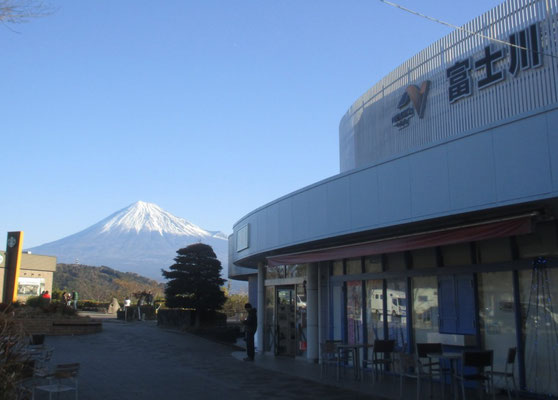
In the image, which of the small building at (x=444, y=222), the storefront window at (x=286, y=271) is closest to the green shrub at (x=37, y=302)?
the small building at (x=444, y=222)

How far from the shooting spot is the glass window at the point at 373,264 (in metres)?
13.8

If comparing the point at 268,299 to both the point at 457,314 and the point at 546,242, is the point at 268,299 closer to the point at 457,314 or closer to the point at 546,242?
the point at 457,314

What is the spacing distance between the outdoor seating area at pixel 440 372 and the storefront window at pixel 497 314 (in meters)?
0.32

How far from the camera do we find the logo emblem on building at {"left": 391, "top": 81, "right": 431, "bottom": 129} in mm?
16688

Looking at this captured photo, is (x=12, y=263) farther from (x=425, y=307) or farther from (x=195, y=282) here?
(x=425, y=307)

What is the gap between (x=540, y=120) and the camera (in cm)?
771

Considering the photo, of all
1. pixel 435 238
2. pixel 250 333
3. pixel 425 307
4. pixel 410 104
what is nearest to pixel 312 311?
pixel 250 333

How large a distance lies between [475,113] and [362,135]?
6.38 metres

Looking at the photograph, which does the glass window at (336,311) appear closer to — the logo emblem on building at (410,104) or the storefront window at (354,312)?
the storefront window at (354,312)

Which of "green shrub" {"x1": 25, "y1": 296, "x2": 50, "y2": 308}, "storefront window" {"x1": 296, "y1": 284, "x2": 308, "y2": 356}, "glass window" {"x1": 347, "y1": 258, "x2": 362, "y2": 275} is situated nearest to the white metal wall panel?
"glass window" {"x1": 347, "y1": 258, "x2": 362, "y2": 275}

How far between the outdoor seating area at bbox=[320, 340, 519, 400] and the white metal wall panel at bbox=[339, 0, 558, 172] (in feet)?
11.9

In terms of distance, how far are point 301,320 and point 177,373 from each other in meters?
4.77

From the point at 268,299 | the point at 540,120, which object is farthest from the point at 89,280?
the point at 540,120

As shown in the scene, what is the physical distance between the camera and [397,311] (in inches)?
514
